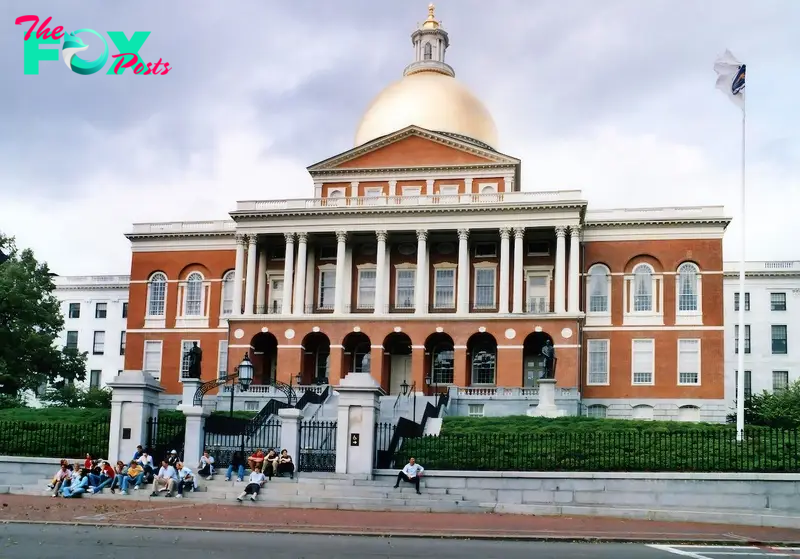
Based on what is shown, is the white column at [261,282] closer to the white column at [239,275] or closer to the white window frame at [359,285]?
the white column at [239,275]

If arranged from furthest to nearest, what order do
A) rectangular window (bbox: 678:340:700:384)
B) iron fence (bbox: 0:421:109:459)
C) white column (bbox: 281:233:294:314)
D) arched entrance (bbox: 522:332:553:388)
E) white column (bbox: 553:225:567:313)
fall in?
white column (bbox: 281:233:294:314) → arched entrance (bbox: 522:332:553:388) → rectangular window (bbox: 678:340:700:384) → white column (bbox: 553:225:567:313) → iron fence (bbox: 0:421:109:459)

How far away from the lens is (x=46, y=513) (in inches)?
952

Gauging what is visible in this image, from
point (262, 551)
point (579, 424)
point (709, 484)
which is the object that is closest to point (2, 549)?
point (262, 551)

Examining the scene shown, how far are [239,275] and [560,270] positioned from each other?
17886 mm

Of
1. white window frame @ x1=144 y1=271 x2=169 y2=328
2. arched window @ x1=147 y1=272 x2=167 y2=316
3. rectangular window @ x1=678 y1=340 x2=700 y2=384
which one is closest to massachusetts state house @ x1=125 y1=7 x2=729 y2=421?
rectangular window @ x1=678 y1=340 x2=700 y2=384

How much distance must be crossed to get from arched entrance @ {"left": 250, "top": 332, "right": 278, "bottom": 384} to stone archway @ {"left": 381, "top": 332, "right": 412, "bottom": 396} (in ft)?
21.1

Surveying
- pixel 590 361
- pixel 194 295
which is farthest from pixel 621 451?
pixel 194 295

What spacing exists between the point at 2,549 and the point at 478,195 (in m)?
42.5

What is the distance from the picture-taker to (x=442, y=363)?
59.0m

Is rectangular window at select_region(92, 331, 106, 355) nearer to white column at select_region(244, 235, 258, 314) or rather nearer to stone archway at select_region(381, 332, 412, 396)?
white column at select_region(244, 235, 258, 314)

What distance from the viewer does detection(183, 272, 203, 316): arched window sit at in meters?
64.2

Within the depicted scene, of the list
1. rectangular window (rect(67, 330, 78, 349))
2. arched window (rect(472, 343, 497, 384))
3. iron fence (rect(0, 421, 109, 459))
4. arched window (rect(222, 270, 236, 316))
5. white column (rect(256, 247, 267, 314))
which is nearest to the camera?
iron fence (rect(0, 421, 109, 459))

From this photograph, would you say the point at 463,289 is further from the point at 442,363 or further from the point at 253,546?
the point at 253,546

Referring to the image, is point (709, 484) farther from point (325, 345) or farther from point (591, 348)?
point (325, 345)
